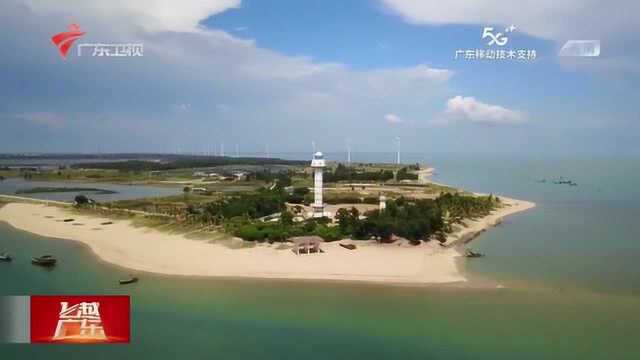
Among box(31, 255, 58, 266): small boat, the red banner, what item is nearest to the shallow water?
box(31, 255, 58, 266): small boat

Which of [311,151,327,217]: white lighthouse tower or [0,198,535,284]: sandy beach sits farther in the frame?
[311,151,327,217]: white lighthouse tower

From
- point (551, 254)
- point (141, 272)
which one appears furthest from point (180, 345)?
point (551, 254)

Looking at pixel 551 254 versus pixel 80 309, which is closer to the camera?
pixel 80 309

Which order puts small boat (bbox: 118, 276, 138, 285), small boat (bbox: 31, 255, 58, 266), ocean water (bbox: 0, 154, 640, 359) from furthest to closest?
small boat (bbox: 31, 255, 58, 266) < small boat (bbox: 118, 276, 138, 285) < ocean water (bbox: 0, 154, 640, 359)

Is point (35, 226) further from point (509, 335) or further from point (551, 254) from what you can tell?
point (551, 254)

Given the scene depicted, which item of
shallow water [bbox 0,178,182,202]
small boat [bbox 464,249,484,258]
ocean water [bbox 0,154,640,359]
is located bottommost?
ocean water [bbox 0,154,640,359]

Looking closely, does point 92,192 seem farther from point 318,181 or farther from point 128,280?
point 128,280

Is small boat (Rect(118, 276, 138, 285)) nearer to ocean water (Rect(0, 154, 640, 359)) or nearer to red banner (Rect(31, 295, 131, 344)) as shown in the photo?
ocean water (Rect(0, 154, 640, 359))
